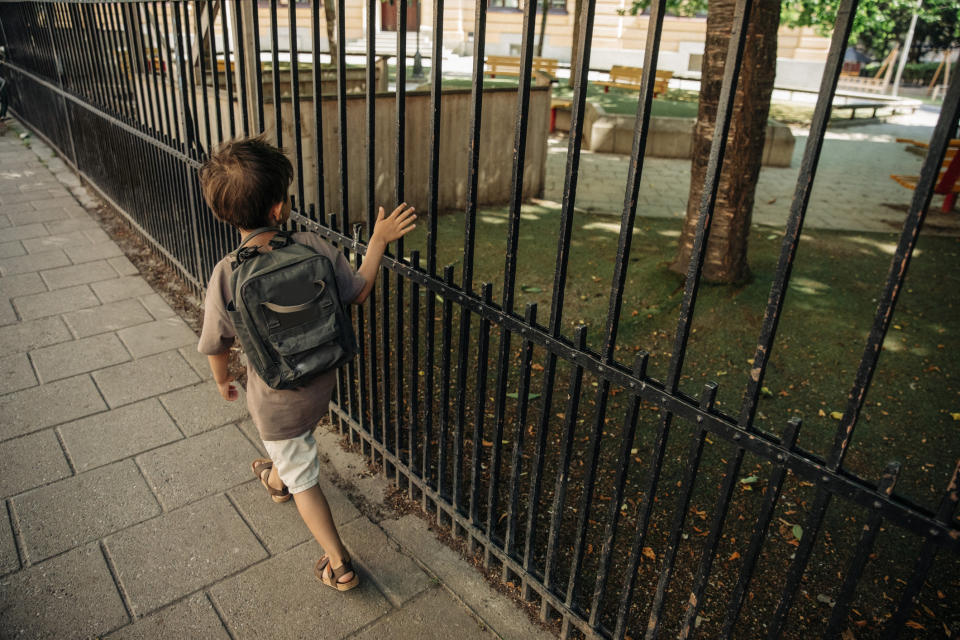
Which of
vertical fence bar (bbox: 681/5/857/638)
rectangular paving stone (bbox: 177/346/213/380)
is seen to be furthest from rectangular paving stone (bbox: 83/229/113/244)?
vertical fence bar (bbox: 681/5/857/638)

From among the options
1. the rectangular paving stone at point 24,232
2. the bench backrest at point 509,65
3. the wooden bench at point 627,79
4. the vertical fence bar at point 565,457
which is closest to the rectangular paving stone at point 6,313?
the rectangular paving stone at point 24,232

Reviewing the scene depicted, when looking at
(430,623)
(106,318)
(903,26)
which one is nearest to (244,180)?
(430,623)

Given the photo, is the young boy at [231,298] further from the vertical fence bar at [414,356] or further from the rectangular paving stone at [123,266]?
the rectangular paving stone at [123,266]

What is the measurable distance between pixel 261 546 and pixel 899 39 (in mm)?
50740

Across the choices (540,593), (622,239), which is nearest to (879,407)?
(540,593)

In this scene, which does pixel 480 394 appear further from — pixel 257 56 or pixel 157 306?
pixel 157 306

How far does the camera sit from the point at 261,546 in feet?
9.39

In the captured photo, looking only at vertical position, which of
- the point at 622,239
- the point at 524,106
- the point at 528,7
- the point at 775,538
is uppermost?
the point at 528,7

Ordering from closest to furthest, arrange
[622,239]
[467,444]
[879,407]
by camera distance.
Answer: [622,239] → [467,444] → [879,407]

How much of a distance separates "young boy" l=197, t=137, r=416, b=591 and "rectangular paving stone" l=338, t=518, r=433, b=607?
15 cm

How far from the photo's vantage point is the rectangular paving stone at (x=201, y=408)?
3.71 meters

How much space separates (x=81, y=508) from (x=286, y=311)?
5.70ft

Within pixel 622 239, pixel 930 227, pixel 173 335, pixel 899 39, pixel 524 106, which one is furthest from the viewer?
pixel 899 39

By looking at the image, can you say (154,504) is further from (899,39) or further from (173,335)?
(899,39)
